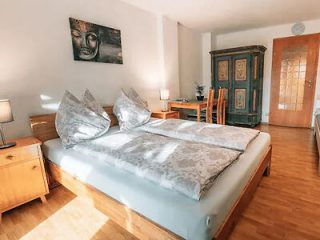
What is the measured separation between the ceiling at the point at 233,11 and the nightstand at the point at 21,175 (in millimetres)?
2505

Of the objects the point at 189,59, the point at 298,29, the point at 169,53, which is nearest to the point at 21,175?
the point at 169,53

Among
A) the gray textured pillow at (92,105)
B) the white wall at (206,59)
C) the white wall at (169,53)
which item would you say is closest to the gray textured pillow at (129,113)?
the gray textured pillow at (92,105)

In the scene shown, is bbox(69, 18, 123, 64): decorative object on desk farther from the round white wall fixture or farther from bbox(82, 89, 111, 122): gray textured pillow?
the round white wall fixture

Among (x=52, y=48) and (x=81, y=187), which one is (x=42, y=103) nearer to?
(x=52, y=48)

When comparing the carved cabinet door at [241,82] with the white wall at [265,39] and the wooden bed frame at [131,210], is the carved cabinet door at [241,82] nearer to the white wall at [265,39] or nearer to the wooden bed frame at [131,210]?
the white wall at [265,39]

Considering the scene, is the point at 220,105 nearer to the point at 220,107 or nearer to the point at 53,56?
the point at 220,107

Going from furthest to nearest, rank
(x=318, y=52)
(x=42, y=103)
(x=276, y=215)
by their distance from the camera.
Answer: (x=318, y=52) → (x=42, y=103) → (x=276, y=215)

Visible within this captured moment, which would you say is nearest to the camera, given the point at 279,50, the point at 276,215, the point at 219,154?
the point at 219,154

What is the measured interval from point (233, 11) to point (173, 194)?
11.3 ft

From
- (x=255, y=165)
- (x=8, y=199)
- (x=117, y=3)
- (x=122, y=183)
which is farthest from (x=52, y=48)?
(x=255, y=165)

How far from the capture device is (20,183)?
5.80 ft

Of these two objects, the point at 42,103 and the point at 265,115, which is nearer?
the point at 42,103

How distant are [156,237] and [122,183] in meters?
0.38

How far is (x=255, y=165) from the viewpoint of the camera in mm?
1669
